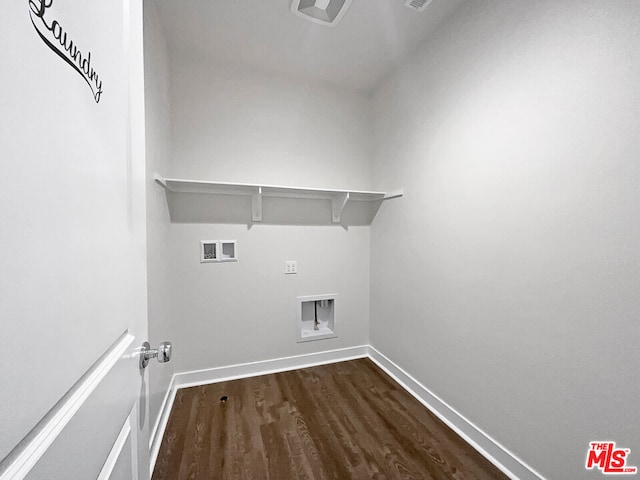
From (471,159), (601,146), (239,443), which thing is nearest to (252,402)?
(239,443)

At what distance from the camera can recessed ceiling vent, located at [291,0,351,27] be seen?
146 centimetres

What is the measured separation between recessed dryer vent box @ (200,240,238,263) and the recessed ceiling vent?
5.35ft

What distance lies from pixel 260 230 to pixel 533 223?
181 cm

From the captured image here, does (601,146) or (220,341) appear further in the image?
(220,341)

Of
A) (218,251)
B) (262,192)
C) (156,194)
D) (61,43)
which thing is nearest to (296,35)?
(262,192)

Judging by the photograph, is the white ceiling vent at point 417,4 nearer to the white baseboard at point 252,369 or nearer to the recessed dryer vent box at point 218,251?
the recessed dryer vent box at point 218,251

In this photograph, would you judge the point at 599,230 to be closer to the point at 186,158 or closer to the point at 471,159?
the point at 471,159

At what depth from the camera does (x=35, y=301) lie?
0.30 metres

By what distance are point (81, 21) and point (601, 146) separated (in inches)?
63.9

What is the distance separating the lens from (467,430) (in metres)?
1.51

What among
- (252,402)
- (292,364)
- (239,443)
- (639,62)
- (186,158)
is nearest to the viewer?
(639,62)

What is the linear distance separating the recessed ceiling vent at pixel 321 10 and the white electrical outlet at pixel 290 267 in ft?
5.73

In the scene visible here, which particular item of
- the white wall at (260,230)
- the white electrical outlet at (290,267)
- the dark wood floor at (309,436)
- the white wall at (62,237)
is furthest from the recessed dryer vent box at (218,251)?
the white wall at (62,237)

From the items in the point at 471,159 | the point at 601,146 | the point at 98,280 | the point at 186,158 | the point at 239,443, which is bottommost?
the point at 239,443
